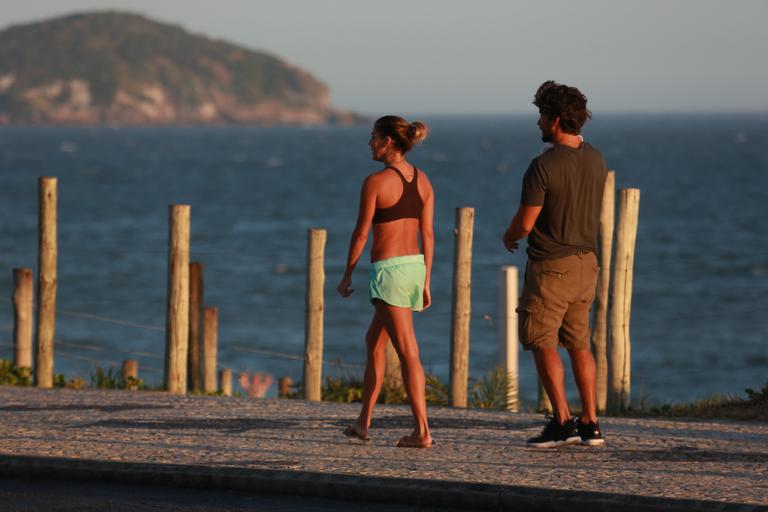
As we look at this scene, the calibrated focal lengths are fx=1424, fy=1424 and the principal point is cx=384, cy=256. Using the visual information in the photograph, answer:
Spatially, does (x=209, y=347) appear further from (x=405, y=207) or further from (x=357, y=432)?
(x=405, y=207)

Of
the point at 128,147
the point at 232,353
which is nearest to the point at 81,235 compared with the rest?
the point at 232,353

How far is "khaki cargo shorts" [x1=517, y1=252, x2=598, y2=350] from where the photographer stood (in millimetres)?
Result: 7879

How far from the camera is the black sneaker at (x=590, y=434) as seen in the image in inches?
323

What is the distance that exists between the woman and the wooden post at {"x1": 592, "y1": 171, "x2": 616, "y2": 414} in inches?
124

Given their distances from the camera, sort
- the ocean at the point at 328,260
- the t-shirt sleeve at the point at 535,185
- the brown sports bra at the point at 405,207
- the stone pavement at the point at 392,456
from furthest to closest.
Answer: the ocean at the point at 328,260
the brown sports bra at the point at 405,207
the t-shirt sleeve at the point at 535,185
the stone pavement at the point at 392,456

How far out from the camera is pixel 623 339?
36.0 ft

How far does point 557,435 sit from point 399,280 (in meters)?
1.27

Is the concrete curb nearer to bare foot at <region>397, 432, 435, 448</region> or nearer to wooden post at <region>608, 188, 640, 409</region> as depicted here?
bare foot at <region>397, 432, 435, 448</region>

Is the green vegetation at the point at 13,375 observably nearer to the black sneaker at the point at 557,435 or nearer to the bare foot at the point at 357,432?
the bare foot at the point at 357,432

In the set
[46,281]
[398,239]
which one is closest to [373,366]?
[398,239]

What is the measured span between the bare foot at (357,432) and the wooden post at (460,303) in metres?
2.51

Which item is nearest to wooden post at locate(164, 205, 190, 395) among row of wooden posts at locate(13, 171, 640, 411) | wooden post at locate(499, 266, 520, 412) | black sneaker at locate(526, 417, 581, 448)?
row of wooden posts at locate(13, 171, 640, 411)

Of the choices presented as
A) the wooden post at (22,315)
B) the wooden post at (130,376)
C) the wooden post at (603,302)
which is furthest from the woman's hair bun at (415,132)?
the wooden post at (22,315)

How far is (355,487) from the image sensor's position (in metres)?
7.05
